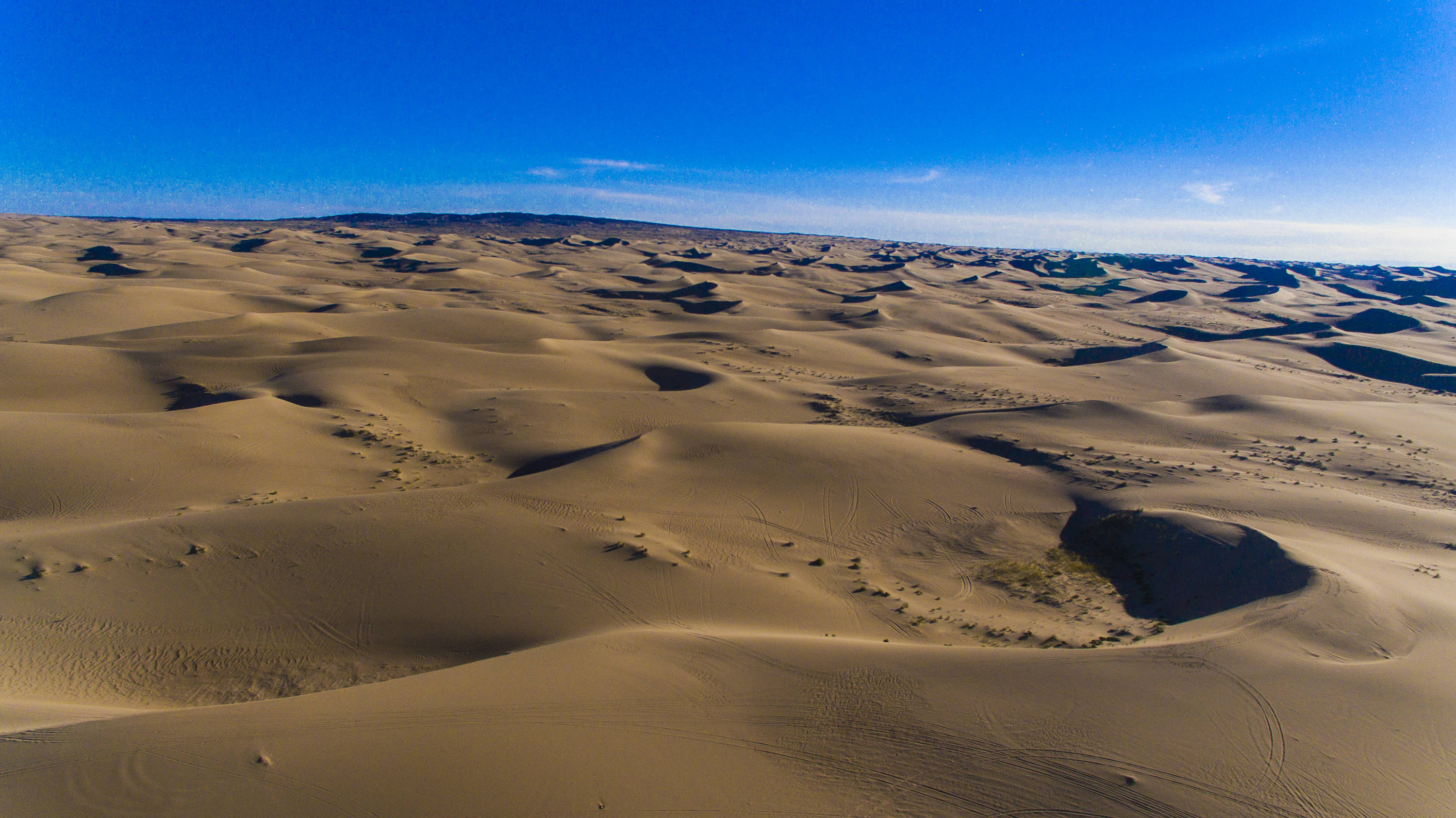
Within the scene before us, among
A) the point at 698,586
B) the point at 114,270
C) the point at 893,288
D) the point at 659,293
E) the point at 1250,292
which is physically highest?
the point at 1250,292

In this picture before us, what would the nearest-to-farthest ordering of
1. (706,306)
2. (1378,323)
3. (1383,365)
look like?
→ (1383,365) < (1378,323) < (706,306)

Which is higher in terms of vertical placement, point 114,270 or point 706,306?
point 114,270

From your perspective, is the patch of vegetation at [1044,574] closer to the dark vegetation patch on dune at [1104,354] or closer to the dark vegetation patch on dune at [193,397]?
the dark vegetation patch on dune at [193,397]

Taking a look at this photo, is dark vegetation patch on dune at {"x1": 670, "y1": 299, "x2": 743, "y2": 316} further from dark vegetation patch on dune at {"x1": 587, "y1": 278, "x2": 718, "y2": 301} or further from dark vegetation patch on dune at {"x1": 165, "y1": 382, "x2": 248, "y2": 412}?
dark vegetation patch on dune at {"x1": 165, "y1": 382, "x2": 248, "y2": 412}

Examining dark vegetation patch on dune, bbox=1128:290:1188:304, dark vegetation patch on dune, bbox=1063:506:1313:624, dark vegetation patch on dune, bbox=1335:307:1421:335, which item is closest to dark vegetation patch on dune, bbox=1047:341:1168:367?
dark vegetation patch on dune, bbox=1335:307:1421:335

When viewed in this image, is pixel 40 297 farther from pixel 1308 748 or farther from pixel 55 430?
pixel 1308 748

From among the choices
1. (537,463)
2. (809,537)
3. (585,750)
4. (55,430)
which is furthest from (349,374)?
(585,750)

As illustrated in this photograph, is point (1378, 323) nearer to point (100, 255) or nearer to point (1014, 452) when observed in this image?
point (1014, 452)

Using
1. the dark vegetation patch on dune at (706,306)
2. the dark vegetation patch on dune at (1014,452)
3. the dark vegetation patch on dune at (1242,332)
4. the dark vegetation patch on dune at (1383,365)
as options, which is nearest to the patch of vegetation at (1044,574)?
the dark vegetation patch on dune at (1014,452)

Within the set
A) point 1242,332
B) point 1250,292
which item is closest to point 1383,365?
point 1242,332
